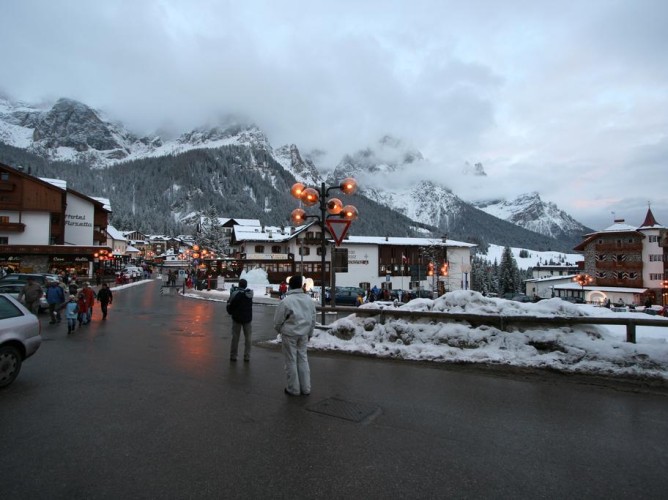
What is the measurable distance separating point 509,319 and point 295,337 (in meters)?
5.14

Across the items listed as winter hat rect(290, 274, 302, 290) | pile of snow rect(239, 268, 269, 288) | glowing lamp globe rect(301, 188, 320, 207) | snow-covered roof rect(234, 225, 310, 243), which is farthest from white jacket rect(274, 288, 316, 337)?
snow-covered roof rect(234, 225, 310, 243)

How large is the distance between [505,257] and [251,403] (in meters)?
94.6

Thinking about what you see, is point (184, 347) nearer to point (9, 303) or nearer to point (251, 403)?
point (9, 303)

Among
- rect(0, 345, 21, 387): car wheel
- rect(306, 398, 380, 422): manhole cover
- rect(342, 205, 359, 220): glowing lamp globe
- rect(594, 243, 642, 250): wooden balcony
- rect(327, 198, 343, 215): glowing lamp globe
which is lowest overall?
rect(306, 398, 380, 422): manhole cover

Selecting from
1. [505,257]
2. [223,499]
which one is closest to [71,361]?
[223,499]

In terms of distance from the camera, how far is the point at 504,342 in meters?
8.70

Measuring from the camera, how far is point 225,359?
30.5ft

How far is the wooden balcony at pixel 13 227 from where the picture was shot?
4375cm

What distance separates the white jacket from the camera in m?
6.35

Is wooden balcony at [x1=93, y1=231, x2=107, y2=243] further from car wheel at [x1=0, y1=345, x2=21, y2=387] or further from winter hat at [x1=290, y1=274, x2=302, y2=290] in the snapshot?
winter hat at [x1=290, y1=274, x2=302, y2=290]

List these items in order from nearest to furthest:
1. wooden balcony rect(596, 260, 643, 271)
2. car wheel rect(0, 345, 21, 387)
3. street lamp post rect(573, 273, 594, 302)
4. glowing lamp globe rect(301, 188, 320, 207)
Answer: car wheel rect(0, 345, 21, 387) < glowing lamp globe rect(301, 188, 320, 207) < wooden balcony rect(596, 260, 643, 271) < street lamp post rect(573, 273, 594, 302)

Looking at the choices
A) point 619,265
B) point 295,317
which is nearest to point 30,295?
point 295,317

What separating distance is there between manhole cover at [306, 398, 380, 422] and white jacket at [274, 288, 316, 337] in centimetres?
111

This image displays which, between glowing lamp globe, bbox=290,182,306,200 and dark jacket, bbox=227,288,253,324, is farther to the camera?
glowing lamp globe, bbox=290,182,306,200
